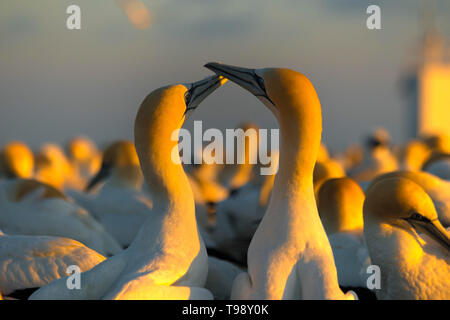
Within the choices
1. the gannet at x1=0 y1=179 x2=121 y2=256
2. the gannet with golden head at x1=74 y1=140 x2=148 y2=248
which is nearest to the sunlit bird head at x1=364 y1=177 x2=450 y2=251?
the gannet at x1=0 y1=179 x2=121 y2=256

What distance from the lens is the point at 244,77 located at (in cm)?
407

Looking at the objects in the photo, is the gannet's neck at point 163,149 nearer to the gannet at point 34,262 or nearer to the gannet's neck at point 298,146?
the gannet's neck at point 298,146

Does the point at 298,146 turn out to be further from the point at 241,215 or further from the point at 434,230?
the point at 241,215

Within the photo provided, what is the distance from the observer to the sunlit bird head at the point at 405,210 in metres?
4.64

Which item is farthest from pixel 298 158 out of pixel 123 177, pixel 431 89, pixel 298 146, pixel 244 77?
pixel 431 89

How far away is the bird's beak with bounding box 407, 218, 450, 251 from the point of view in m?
4.60

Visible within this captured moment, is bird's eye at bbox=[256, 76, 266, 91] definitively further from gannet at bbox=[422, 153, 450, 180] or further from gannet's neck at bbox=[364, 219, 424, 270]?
gannet at bbox=[422, 153, 450, 180]

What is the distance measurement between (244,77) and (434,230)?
1.61 m

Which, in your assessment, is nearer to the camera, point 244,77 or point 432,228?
point 244,77

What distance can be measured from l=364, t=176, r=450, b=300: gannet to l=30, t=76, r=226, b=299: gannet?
1186 mm
